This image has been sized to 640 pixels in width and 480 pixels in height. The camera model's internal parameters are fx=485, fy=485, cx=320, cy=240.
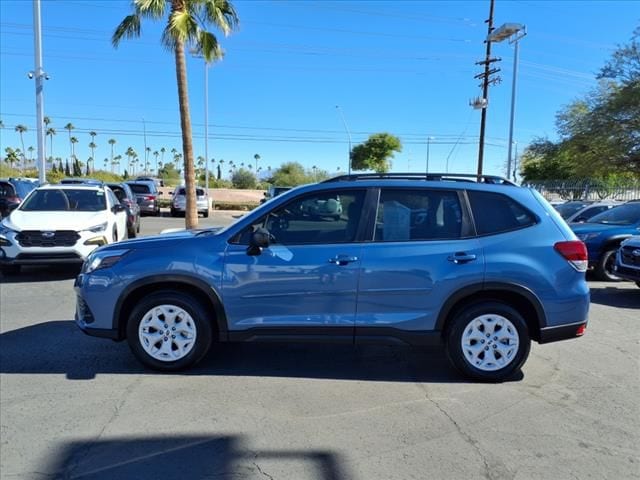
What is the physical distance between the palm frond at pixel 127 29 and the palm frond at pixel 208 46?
177 cm

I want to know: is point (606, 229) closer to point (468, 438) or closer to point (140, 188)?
point (468, 438)

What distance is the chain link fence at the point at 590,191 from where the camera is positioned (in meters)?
26.9

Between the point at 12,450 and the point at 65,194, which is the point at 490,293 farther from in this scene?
the point at 65,194

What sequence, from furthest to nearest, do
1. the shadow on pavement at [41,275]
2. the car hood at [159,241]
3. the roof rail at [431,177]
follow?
the shadow on pavement at [41,275] < the roof rail at [431,177] < the car hood at [159,241]

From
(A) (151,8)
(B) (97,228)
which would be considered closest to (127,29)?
(A) (151,8)

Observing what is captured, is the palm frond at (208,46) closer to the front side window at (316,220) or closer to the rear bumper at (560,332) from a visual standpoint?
the front side window at (316,220)

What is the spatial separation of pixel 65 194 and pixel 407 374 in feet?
27.8

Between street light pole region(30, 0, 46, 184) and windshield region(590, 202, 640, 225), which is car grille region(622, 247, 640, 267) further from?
street light pole region(30, 0, 46, 184)

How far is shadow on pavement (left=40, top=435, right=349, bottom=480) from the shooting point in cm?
289

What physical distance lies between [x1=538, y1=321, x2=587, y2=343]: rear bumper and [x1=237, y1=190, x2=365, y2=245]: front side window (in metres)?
1.89

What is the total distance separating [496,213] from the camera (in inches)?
172

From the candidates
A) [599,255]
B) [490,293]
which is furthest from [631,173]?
[490,293]

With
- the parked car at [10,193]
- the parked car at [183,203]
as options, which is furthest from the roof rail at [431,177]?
the parked car at [183,203]

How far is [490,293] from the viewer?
4332 millimetres
